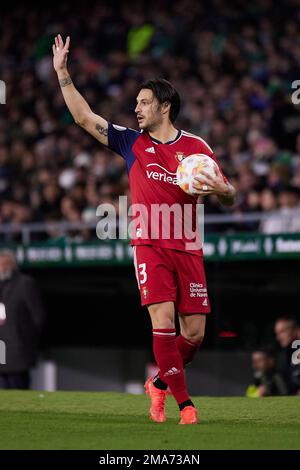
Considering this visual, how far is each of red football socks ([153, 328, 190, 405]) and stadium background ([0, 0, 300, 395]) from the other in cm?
474

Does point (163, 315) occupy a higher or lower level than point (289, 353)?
higher

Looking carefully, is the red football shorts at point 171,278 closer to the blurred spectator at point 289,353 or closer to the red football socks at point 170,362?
the red football socks at point 170,362

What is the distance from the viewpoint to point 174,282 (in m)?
7.22

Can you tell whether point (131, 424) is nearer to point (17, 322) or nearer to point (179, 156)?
point (179, 156)

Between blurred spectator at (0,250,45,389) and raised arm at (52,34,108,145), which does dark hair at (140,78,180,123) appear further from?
blurred spectator at (0,250,45,389)

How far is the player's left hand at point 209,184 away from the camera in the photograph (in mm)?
6918

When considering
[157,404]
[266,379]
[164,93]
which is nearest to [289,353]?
[266,379]

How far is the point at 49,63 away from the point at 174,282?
13949 millimetres

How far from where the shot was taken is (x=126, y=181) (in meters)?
15.0

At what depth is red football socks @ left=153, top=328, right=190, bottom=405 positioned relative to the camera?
711 cm

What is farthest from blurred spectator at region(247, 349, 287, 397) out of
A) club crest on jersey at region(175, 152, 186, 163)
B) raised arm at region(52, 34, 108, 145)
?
raised arm at region(52, 34, 108, 145)

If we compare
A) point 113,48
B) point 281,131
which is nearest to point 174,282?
point 281,131

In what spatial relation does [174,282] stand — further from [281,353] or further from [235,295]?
[235,295]

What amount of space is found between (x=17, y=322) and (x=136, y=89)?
6.71 m
